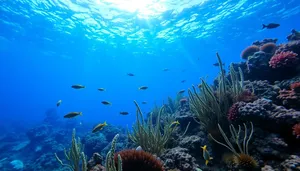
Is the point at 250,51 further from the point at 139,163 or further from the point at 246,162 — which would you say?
the point at 139,163

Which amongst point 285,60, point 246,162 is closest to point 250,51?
point 285,60

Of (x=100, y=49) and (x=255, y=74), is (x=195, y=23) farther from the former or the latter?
(x=100, y=49)

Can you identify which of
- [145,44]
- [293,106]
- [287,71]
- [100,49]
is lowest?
[293,106]

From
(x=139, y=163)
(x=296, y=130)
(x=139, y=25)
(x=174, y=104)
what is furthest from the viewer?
(x=139, y=25)

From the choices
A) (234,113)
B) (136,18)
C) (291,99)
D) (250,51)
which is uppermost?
(136,18)

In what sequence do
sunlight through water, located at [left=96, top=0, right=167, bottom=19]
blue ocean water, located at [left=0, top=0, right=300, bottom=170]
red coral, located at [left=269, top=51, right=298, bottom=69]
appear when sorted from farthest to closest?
blue ocean water, located at [left=0, top=0, right=300, bottom=170] → sunlight through water, located at [left=96, top=0, right=167, bottom=19] → red coral, located at [left=269, top=51, right=298, bottom=69]

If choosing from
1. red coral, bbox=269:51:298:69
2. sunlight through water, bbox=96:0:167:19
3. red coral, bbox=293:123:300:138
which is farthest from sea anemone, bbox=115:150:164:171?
sunlight through water, bbox=96:0:167:19

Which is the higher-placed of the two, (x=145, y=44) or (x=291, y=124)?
(x=145, y=44)

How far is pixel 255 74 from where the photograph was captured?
745 centimetres

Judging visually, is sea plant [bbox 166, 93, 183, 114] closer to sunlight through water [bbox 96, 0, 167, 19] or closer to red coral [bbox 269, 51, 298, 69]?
red coral [bbox 269, 51, 298, 69]

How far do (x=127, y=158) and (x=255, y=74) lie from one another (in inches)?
263

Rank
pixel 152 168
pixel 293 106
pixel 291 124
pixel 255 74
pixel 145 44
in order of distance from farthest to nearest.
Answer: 1. pixel 145 44
2. pixel 255 74
3. pixel 293 106
4. pixel 291 124
5. pixel 152 168

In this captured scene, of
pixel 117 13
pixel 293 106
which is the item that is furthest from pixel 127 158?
pixel 117 13

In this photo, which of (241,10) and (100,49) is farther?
(100,49)
